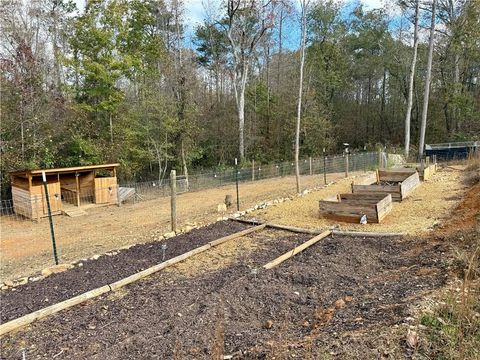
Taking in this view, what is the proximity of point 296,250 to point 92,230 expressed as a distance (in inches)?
258

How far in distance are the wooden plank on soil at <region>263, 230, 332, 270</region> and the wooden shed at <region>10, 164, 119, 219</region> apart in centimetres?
924

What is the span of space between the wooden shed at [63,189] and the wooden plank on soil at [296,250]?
30.3 feet

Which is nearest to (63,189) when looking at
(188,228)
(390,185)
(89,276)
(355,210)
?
(188,228)

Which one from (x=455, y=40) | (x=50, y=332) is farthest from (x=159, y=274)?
(x=455, y=40)

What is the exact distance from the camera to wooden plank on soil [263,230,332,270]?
4.80 meters

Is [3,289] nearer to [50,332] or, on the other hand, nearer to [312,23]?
[50,332]

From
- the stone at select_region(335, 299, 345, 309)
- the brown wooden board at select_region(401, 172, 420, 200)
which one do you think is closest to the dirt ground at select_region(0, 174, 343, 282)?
the brown wooden board at select_region(401, 172, 420, 200)

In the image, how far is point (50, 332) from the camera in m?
3.32

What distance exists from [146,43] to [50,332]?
1907cm

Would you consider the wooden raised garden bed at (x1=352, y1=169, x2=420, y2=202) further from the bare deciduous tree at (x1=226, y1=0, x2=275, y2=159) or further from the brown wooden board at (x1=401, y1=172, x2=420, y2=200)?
the bare deciduous tree at (x1=226, y1=0, x2=275, y2=159)

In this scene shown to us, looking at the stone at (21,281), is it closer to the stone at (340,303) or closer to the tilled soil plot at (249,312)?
the tilled soil plot at (249,312)

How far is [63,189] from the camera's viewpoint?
47.0 feet

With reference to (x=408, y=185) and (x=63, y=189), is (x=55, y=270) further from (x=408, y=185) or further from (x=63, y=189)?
(x=63, y=189)

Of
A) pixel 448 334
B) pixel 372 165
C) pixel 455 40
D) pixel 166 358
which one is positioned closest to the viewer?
pixel 448 334
